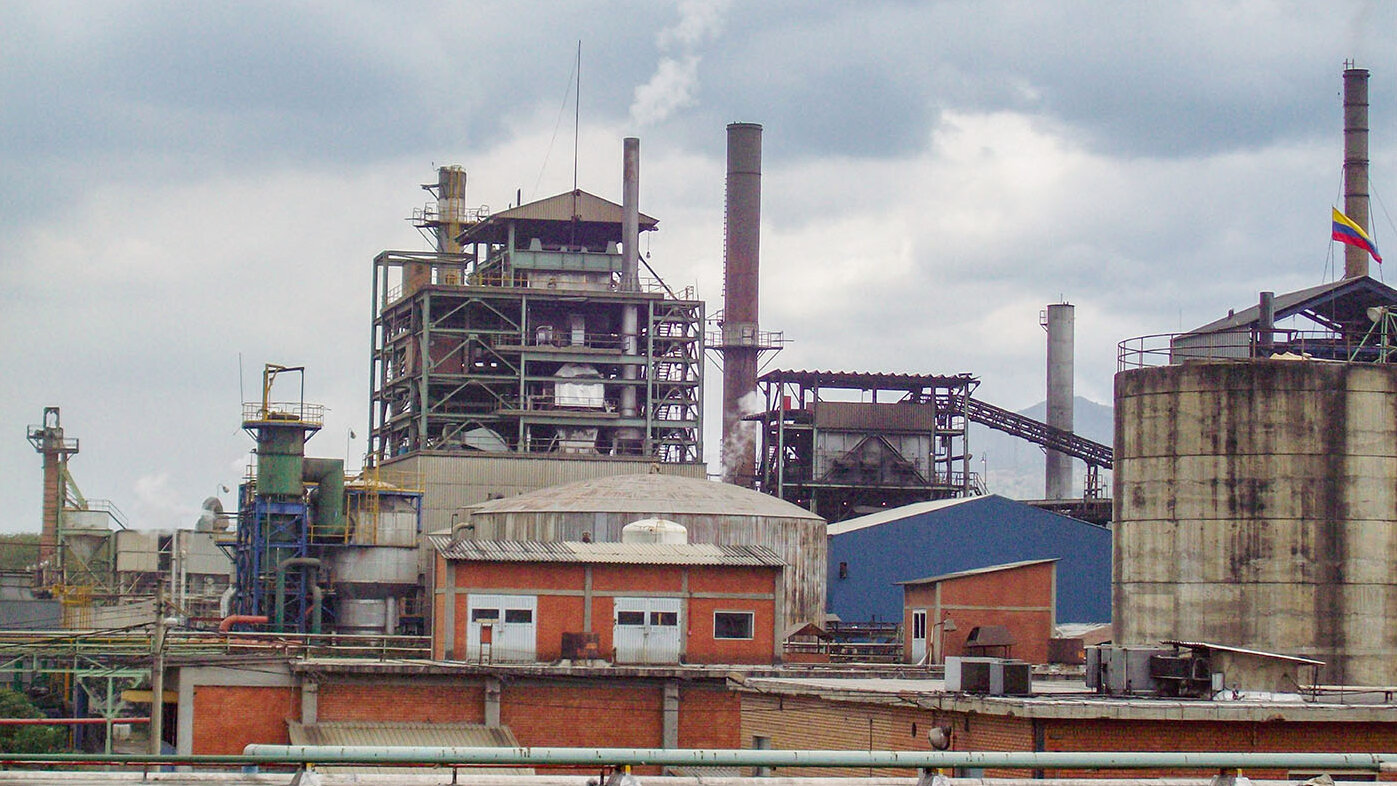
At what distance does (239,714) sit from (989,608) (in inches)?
816

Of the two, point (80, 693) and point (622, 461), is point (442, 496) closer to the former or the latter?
point (622, 461)

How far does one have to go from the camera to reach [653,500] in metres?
60.0

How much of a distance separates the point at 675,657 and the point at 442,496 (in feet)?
113

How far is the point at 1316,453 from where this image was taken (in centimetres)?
3766

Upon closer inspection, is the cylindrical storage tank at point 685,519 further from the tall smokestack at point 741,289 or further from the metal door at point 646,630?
the tall smokestack at point 741,289

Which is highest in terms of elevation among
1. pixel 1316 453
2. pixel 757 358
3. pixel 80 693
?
pixel 757 358

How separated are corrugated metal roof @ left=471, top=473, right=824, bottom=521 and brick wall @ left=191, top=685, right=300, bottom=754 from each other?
55.1 feet

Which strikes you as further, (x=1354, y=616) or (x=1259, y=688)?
(x=1354, y=616)

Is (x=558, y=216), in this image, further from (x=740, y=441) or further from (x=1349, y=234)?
(x=1349, y=234)

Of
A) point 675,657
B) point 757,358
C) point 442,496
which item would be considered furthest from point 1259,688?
point 757,358

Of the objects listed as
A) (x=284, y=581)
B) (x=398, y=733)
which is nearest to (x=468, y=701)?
(x=398, y=733)

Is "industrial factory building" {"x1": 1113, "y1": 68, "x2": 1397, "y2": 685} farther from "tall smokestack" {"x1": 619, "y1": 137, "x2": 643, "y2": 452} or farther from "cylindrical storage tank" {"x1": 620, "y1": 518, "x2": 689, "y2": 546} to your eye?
"tall smokestack" {"x1": 619, "y1": 137, "x2": 643, "y2": 452}

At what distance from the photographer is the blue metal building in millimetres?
67625

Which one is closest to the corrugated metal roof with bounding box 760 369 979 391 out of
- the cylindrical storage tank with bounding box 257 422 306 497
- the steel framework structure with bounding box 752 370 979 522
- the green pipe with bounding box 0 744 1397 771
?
the steel framework structure with bounding box 752 370 979 522
